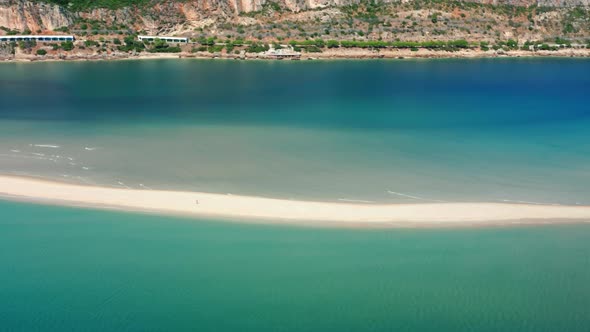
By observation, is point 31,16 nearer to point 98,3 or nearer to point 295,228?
point 98,3

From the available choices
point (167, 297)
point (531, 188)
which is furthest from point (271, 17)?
point (167, 297)

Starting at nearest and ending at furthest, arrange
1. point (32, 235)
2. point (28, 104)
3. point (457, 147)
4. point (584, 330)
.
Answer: point (584, 330), point (32, 235), point (457, 147), point (28, 104)

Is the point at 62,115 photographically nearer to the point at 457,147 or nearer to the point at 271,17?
the point at 457,147

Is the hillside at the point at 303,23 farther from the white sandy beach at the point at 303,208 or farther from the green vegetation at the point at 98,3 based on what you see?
the white sandy beach at the point at 303,208

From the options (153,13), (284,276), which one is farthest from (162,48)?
(284,276)

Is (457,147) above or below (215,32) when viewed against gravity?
below

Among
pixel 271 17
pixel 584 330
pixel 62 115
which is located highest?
pixel 271 17
